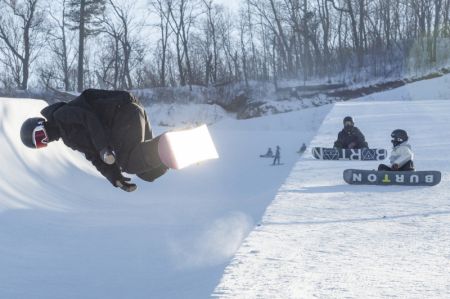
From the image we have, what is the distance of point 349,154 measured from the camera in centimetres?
1427

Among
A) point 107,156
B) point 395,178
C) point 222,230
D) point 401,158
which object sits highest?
point 107,156

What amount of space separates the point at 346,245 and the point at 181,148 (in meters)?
3.10

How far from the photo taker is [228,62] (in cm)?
4759

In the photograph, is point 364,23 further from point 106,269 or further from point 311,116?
point 106,269

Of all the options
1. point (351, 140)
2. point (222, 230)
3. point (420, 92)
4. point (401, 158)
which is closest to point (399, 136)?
point (401, 158)

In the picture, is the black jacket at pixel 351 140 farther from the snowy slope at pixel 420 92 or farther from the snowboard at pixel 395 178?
the snowy slope at pixel 420 92

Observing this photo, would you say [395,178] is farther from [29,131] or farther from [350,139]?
[29,131]

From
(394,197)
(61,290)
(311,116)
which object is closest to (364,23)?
(311,116)

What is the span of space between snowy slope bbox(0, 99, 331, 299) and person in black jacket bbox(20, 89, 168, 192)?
2958 millimetres

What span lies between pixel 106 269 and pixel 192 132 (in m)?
5.49

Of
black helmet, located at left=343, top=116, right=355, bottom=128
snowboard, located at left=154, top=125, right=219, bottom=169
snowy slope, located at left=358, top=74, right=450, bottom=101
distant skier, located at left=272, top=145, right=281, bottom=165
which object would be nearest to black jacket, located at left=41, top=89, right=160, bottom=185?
snowboard, located at left=154, top=125, right=219, bottom=169

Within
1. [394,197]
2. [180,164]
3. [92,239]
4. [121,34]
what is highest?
[121,34]

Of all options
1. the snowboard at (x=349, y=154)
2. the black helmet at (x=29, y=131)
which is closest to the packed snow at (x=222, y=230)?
the snowboard at (x=349, y=154)

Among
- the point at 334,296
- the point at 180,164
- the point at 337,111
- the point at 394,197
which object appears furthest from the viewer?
the point at 337,111
